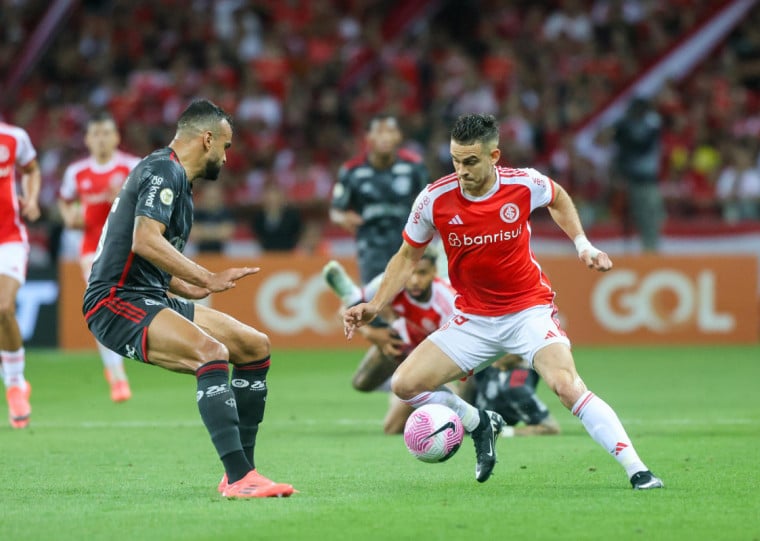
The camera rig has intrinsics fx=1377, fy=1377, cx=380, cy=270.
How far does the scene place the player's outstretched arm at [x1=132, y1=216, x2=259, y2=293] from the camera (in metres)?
6.61

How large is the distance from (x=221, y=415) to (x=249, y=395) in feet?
1.66

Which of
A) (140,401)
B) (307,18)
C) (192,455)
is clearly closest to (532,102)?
(307,18)

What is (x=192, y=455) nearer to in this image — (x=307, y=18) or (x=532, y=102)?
(x=532, y=102)

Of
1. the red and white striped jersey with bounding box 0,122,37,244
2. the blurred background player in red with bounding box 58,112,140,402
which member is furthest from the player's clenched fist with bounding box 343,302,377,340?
the blurred background player in red with bounding box 58,112,140,402

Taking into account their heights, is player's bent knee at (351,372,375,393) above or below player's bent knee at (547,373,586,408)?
below

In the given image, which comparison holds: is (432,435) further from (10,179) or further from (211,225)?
(211,225)

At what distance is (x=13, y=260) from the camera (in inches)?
412

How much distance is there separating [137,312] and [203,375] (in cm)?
51

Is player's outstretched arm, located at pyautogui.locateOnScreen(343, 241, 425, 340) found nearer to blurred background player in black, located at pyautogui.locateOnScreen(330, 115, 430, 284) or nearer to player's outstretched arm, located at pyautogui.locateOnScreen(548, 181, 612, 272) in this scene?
player's outstretched arm, located at pyautogui.locateOnScreen(548, 181, 612, 272)

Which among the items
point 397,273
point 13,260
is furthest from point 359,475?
point 13,260

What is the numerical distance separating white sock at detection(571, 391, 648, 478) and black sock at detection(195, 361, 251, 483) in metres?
1.77

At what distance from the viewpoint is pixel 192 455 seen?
8906 mm

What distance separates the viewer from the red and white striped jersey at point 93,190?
12.6 meters

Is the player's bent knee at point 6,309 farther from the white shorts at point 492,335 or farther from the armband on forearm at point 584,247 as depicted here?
the armband on forearm at point 584,247
